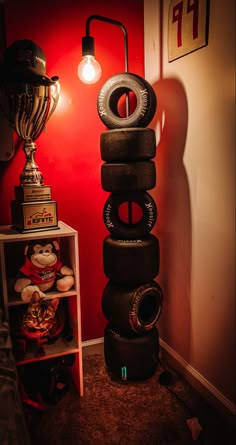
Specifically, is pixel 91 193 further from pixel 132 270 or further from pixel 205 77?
pixel 205 77

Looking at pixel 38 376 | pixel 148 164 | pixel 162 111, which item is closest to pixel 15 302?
pixel 38 376

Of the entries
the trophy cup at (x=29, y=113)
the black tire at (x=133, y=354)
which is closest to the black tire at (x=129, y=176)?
the trophy cup at (x=29, y=113)

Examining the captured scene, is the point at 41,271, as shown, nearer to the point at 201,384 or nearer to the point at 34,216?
the point at 34,216

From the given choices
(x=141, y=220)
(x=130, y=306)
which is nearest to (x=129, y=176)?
(x=141, y=220)

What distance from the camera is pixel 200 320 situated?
6.65 ft

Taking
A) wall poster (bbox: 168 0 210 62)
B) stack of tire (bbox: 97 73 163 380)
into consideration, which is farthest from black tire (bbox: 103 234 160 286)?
wall poster (bbox: 168 0 210 62)

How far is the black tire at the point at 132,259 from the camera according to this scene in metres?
1.96

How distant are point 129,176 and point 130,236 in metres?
0.34

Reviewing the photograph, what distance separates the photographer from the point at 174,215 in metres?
2.22

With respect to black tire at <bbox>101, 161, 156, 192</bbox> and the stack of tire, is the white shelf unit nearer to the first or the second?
the stack of tire

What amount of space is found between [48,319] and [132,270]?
518 millimetres

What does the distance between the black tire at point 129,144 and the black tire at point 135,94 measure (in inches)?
1.9

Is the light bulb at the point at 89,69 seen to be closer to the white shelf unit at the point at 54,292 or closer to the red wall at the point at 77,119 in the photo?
the red wall at the point at 77,119

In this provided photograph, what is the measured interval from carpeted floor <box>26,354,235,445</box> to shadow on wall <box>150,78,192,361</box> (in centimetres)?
30
